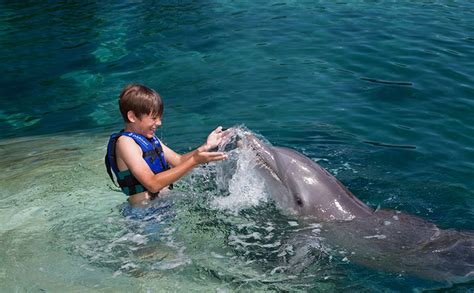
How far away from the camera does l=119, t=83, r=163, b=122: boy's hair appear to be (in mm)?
5504

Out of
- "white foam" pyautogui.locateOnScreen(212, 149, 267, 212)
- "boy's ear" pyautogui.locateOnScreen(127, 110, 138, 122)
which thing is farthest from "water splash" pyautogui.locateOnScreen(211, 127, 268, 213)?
"boy's ear" pyautogui.locateOnScreen(127, 110, 138, 122)

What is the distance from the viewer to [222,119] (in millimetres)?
9773

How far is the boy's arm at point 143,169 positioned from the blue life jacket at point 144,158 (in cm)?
7

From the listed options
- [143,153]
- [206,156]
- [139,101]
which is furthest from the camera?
[143,153]

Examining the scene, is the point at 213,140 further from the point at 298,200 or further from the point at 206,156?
the point at 298,200

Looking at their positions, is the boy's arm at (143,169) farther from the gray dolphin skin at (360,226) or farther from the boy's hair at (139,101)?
the gray dolphin skin at (360,226)

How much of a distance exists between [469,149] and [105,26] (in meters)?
10.2

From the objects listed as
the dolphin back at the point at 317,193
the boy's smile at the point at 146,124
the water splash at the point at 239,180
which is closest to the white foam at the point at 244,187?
the water splash at the point at 239,180

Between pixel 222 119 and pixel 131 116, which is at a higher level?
pixel 131 116

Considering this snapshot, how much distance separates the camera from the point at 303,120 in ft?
31.2

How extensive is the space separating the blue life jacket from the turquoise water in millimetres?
407

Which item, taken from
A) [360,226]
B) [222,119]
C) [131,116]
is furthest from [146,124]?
[222,119]

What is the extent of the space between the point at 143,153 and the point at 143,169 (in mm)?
193

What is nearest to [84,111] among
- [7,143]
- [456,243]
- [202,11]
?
[7,143]
